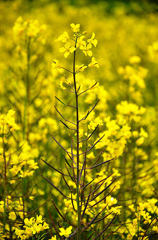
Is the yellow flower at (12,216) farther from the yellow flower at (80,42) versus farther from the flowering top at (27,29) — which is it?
the flowering top at (27,29)

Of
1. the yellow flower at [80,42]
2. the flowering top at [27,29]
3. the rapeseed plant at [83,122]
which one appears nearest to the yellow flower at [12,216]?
the rapeseed plant at [83,122]

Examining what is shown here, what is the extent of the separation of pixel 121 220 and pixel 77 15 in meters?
11.4

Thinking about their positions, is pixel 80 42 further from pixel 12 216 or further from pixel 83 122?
pixel 12 216

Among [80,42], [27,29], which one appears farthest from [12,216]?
[27,29]

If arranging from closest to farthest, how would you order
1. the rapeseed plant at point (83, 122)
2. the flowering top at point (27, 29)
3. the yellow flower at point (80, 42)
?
the yellow flower at point (80, 42) < the rapeseed plant at point (83, 122) < the flowering top at point (27, 29)

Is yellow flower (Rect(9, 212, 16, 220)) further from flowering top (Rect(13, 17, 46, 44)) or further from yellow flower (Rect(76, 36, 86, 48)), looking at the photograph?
flowering top (Rect(13, 17, 46, 44))

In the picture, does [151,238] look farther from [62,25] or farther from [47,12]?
[47,12]

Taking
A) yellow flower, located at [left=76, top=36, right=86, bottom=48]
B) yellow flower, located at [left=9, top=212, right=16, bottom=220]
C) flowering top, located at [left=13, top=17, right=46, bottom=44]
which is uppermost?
flowering top, located at [left=13, top=17, right=46, bottom=44]

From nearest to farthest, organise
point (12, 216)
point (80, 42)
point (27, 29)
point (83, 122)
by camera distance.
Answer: point (80, 42), point (83, 122), point (12, 216), point (27, 29)

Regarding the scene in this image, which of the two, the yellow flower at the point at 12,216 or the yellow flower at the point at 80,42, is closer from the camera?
the yellow flower at the point at 80,42

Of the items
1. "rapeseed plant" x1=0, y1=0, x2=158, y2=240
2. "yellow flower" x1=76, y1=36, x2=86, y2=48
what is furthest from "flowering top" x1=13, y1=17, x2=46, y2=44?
"yellow flower" x1=76, y1=36, x2=86, y2=48

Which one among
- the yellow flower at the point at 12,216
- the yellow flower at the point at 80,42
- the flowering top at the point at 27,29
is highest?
the flowering top at the point at 27,29

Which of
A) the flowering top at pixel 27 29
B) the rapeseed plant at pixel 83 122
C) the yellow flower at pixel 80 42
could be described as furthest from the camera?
the flowering top at pixel 27 29

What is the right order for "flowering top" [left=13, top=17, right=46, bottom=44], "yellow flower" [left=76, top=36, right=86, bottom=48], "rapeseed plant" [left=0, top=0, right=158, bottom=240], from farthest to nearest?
"flowering top" [left=13, top=17, right=46, bottom=44] < "rapeseed plant" [left=0, top=0, right=158, bottom=240] < "yellow flower" [left=76, top=36, right=86, bottom=48]
